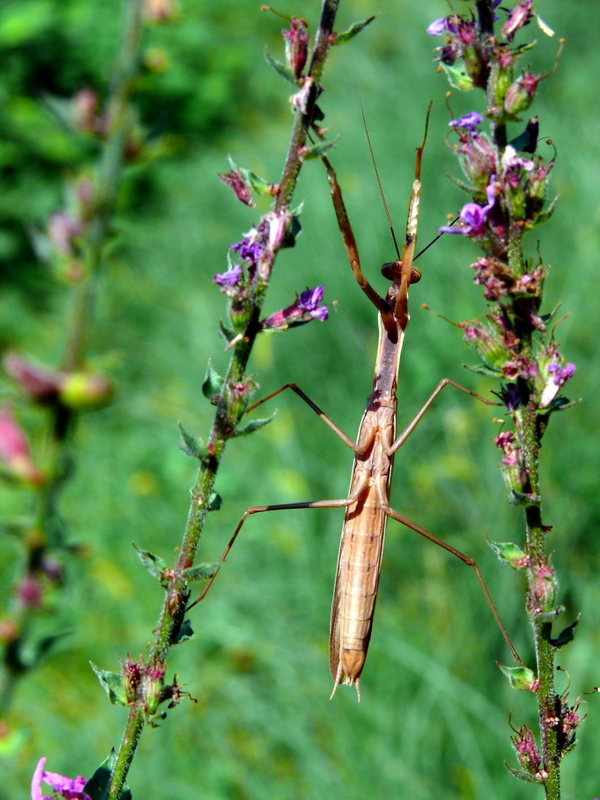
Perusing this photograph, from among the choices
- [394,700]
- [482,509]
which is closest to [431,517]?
[482,509]

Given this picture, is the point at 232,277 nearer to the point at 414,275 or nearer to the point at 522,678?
the point at 522,678

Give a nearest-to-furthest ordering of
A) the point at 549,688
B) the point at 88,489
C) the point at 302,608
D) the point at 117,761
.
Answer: the point at 117,761 < the point at 549,688 < the point at 302,608 < the point at 88,489

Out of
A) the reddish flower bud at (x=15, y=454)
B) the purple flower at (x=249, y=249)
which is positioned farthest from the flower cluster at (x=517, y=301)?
the reddish flower bud at (x=15, y=454)

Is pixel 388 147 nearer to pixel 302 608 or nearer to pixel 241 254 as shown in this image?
pixel 302 608

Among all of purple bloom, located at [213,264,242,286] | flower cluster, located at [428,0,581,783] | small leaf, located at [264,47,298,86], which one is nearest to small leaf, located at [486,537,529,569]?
flower cluster, located at [428,0,581,783]

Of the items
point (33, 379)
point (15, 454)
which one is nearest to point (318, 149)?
point (33, 379)

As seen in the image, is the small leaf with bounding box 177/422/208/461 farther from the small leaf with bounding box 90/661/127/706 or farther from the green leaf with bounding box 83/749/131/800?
the green leaf with bounding box 83/749/131/800
